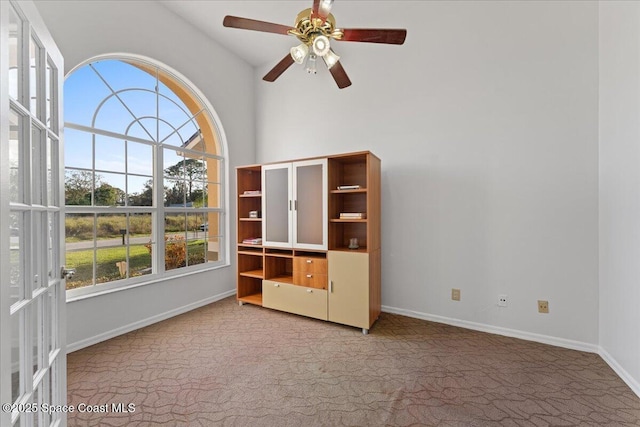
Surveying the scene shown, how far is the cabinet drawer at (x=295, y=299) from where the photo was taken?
296 centimetres

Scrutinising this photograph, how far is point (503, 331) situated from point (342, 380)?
5.63 ft

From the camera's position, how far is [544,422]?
159cm

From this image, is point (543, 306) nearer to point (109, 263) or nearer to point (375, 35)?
point (375, 35)

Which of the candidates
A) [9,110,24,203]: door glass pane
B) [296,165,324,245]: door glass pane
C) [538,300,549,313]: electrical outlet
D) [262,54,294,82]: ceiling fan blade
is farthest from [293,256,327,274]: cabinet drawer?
[9,110,24,203]: door glass pane

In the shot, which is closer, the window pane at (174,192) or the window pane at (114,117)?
the window pane at (114,117)

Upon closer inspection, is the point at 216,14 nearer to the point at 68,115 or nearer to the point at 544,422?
the point at 68,115

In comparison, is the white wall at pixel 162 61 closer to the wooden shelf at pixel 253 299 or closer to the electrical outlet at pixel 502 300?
the wooden shelf at pixel 253 299

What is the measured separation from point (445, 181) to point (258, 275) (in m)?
2.41

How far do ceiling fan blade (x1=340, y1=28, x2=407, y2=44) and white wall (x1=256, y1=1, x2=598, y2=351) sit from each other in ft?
4.03

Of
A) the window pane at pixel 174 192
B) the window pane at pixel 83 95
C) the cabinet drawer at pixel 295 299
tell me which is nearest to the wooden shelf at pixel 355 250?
the cabinet drawer at pixel 295 299

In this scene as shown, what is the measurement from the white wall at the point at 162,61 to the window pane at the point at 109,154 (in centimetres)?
64

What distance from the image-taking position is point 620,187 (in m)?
2.02

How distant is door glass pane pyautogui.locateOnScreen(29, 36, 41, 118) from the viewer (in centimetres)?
106

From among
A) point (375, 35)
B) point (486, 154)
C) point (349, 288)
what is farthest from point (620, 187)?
point (349, 288)
